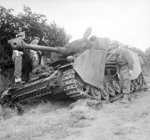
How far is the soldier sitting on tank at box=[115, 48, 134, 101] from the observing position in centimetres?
977

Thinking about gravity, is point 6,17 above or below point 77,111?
above

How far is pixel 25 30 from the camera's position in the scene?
14070mm

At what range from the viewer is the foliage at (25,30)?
12.9m

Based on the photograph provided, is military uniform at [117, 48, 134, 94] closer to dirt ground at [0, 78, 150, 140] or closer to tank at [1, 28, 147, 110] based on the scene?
tank at [1, 28, 147, 110]

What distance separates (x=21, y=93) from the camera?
9.20 metres

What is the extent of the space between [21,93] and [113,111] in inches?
130

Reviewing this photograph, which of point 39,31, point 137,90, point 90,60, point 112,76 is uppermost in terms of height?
point 39,31

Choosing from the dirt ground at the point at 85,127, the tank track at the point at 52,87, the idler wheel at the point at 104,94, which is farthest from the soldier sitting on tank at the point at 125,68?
the dirt ground at the point at 85,127

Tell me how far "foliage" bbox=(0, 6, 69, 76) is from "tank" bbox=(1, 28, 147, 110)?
318 cm

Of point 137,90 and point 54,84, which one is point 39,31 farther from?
point 54,84

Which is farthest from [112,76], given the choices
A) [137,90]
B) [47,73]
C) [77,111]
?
[77,111]

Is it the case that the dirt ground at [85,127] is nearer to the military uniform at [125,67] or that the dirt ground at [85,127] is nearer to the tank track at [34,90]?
the tank track at [34,90]

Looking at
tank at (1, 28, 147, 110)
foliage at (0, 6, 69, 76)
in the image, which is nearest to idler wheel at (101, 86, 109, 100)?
tank at (1, 28, 147, 110)

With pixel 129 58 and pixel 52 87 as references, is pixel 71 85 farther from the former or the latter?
pixel 129 58
